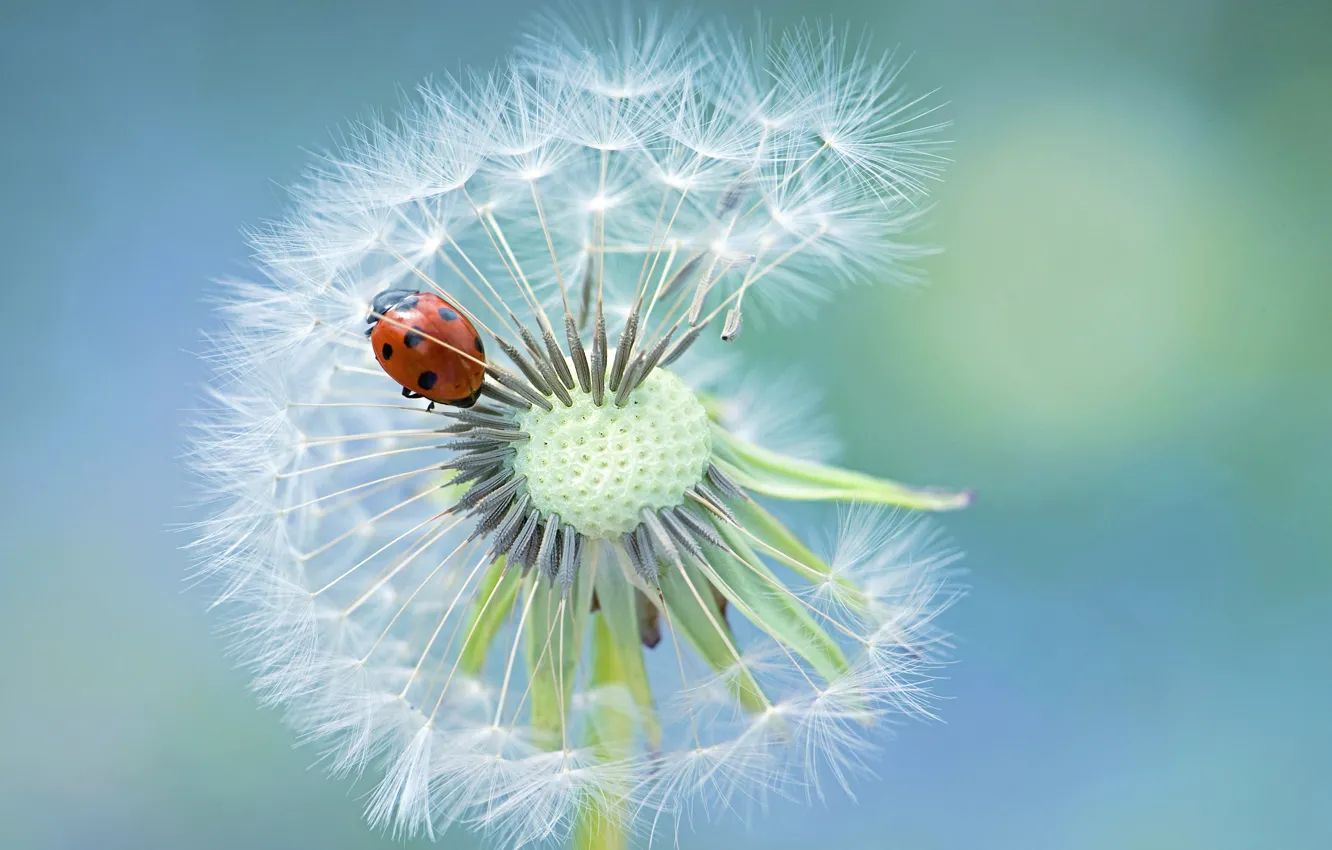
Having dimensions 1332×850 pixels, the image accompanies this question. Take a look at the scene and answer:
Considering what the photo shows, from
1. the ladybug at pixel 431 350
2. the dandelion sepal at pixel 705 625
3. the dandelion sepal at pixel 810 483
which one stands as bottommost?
the dandelion sepal at pixel 705 625

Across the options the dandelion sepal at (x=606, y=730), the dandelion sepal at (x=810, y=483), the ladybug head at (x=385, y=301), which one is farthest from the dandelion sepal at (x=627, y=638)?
the ladybug head at (x=385, y=301)

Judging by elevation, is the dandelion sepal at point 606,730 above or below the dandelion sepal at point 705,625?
below

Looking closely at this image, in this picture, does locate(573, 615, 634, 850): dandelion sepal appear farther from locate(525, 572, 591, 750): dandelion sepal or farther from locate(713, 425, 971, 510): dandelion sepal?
locate(713, 425, 971, 510): dandelion sepal

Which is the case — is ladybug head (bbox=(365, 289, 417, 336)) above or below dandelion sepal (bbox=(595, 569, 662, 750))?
above

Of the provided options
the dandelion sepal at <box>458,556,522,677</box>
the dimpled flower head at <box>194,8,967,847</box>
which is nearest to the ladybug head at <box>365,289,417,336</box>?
the dimpled flower head at <box>194,8,967,847</box>

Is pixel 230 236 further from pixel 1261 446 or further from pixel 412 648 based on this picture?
pixel 1261 446

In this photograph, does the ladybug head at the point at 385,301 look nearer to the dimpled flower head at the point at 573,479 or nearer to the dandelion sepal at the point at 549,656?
the dimpled flower head at the point at 573,479

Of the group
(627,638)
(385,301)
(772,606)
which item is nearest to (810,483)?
(772,606)
